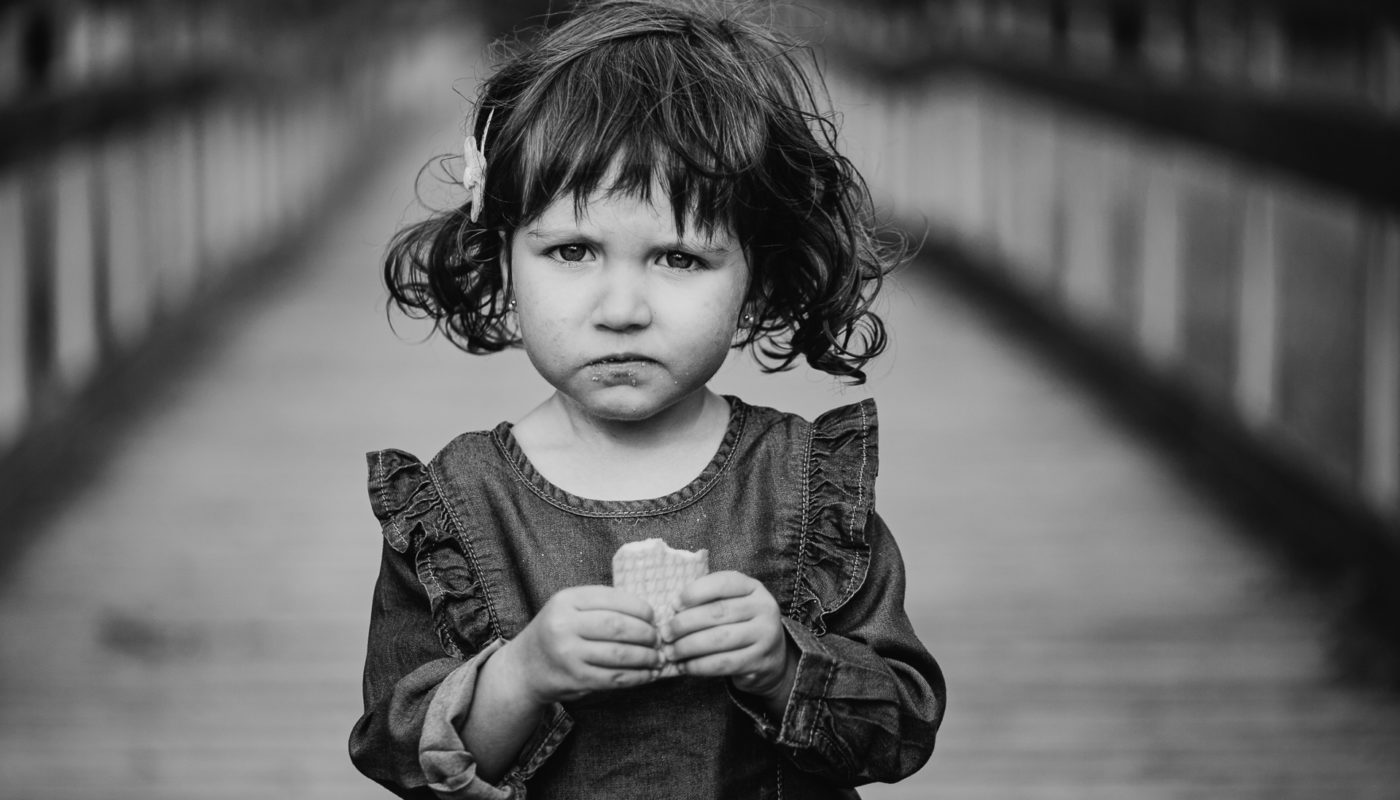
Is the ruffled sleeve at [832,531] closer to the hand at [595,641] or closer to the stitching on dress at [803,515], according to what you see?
the stitching on dress at [803,515]

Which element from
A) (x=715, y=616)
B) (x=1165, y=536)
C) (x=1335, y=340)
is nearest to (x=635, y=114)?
(x=715, y=616)

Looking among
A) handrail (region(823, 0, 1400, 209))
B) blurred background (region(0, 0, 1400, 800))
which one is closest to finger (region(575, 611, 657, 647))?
blurred background (region(0, 0, 1400, 800))

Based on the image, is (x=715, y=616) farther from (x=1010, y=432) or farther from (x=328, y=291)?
(x=328, y=291)

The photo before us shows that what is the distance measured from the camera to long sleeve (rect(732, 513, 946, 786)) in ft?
6.65

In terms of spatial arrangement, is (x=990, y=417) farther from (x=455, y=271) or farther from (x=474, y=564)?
(x=474, y=564)

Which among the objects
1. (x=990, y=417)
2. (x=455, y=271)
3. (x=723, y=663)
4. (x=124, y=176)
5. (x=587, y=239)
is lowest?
(x=990, y=417)

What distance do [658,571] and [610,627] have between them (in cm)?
8

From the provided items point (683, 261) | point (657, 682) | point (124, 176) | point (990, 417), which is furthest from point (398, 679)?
point (124, 176)

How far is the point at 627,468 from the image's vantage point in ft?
7.03

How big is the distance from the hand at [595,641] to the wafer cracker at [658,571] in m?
0.02

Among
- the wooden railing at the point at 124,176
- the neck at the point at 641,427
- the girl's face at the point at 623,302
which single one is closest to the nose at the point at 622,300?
the girl's face at the point at 623,302

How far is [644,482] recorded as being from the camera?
2.13m

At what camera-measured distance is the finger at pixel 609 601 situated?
1.87 m

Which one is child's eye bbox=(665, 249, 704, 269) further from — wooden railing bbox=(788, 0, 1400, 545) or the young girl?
wooden railing bbox=(788, 0, 1400, 545)
